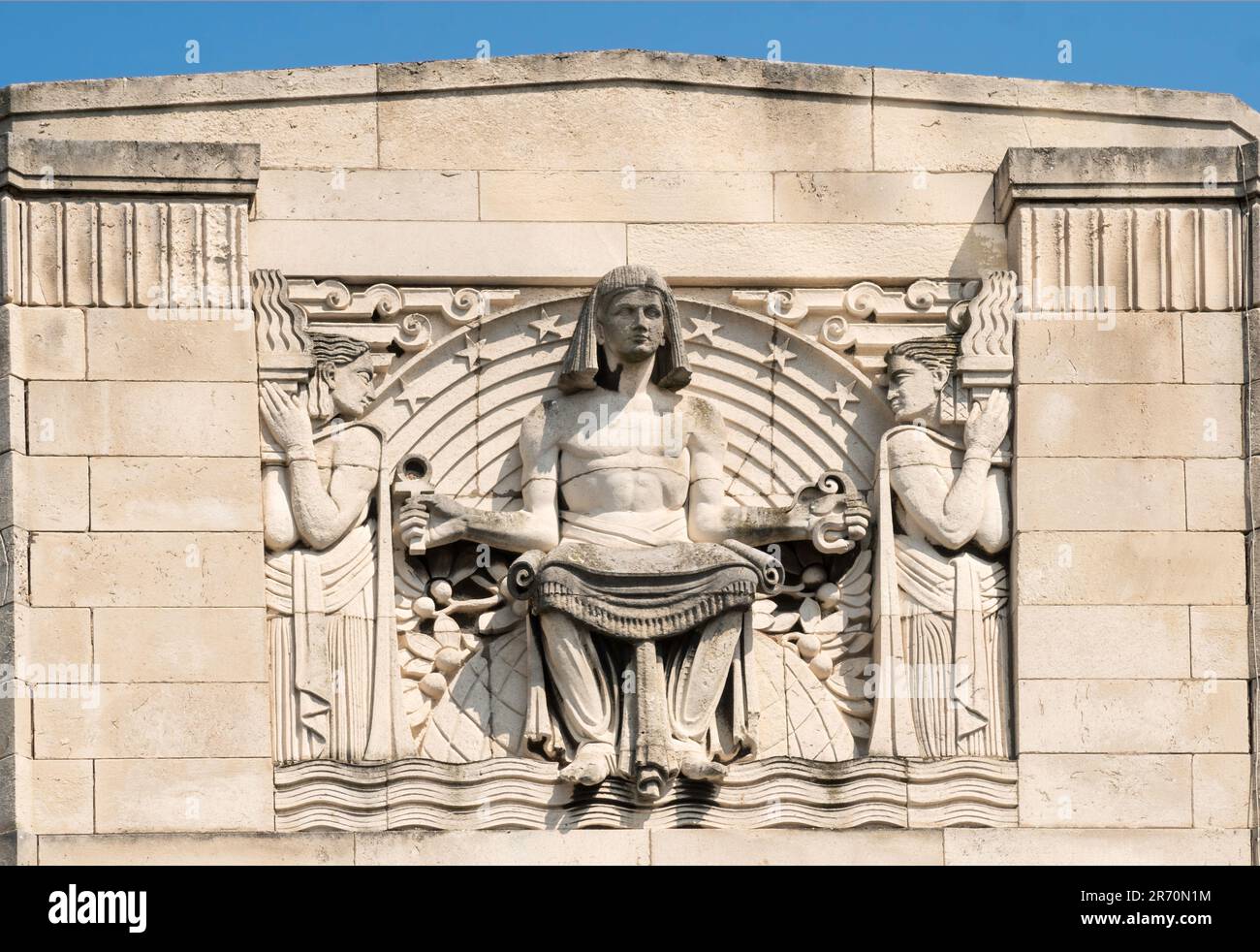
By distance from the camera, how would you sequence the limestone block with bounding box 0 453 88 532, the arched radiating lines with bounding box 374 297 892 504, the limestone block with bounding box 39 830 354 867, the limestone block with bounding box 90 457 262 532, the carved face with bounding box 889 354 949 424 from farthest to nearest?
the arched radiating lines with bounding box 374 297 892 504
the carved face with bounding box 889 354 949 424
the limestone block with bounding box 90 457 262 532
the limestone block with bounding box 0 453 88 532
the limestone block with bounding box 39 830 354 867

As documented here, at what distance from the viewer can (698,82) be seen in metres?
25.5

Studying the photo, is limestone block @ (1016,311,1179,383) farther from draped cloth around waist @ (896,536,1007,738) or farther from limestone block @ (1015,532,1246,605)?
draped cloth around waist @ (896,536,1007,738)

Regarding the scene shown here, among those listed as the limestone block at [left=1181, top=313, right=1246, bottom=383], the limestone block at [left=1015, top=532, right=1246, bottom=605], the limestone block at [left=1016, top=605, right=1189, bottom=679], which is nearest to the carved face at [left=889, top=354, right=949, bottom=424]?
the limestone block at [left=1015, top=532, right=1246, bottom=605]

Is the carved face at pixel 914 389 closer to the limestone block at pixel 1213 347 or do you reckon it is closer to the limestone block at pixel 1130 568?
the limestone block at pixel 1130 568

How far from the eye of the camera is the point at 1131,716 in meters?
24.1

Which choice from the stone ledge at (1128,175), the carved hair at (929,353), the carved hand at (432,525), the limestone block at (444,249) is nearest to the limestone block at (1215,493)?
the carved hair at (929,353)

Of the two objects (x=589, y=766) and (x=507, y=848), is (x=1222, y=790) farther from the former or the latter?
(x=507, y=848)

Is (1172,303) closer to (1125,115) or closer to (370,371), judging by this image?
(1125,115)

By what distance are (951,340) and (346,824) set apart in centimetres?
468

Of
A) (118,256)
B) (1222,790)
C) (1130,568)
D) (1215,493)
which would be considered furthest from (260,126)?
(1222,790)

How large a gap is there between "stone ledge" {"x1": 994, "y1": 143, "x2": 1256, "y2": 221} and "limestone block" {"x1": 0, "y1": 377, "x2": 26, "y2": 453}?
20.0 ft

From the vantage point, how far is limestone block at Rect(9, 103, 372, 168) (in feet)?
82.5
